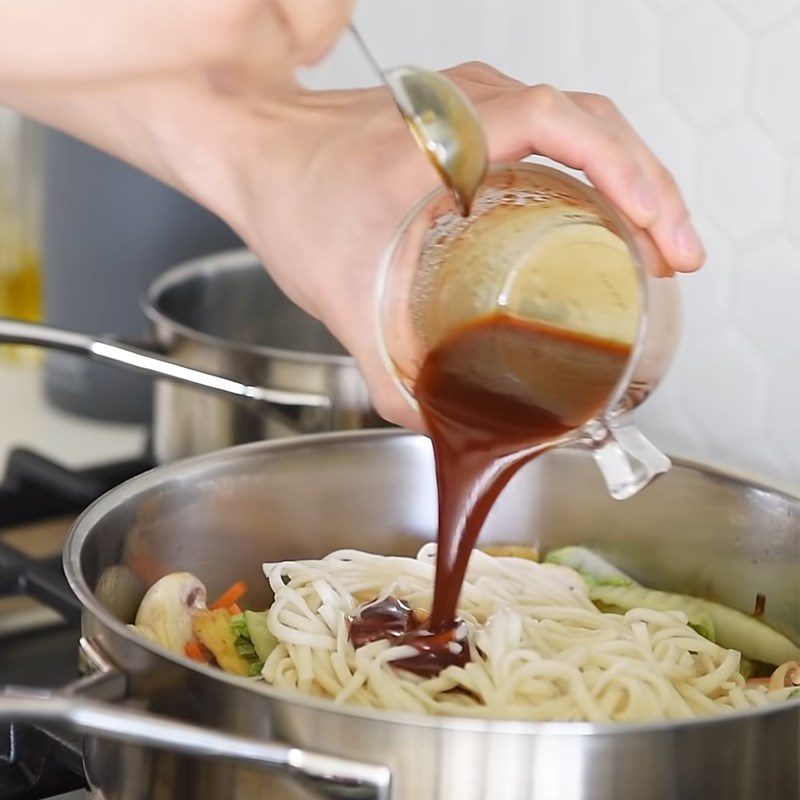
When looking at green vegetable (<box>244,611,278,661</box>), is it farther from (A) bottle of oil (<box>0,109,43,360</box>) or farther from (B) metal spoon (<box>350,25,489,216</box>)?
(A) bottle of oil (<box>0,109,43,360</box>)

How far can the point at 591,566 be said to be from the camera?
1.11 m

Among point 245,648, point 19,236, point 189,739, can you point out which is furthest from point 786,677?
point 19,236

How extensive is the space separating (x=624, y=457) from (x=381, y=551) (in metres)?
0.31

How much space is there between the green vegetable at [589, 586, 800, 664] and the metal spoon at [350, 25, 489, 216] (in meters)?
0.43

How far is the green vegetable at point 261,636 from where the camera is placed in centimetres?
100

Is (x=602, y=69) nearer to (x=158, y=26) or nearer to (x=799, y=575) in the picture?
(x=799, y=575)

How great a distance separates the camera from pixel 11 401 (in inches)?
74.8

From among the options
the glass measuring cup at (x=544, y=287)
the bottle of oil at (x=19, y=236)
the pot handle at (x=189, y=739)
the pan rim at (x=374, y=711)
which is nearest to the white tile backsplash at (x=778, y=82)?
the glass measuring cup at (x=544, y=287)

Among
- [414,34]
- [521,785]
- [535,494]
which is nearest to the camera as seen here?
[521,785]

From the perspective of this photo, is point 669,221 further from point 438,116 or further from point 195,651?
point 195,651

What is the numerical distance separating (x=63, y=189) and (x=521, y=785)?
3.88ft

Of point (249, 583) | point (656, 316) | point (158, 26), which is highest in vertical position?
point (158, 26)

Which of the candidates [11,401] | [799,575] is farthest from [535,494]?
[11,401]

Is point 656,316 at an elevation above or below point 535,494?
above
